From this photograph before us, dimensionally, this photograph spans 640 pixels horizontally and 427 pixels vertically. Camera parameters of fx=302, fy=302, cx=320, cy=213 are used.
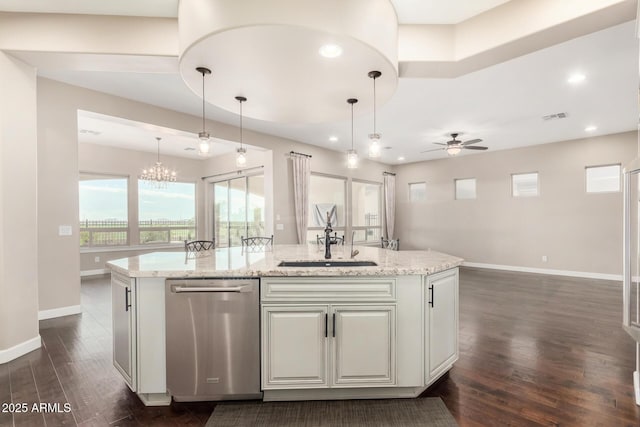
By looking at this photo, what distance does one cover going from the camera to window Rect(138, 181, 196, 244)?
7543 millimetres

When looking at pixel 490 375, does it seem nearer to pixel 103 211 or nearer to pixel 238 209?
pixel 238 209

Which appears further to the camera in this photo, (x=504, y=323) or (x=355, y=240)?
(x=355, y=240)

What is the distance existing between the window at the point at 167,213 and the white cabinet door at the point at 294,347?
6836 millimetres

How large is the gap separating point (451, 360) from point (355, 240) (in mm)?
6060

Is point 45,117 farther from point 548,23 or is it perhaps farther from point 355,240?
point 355,240

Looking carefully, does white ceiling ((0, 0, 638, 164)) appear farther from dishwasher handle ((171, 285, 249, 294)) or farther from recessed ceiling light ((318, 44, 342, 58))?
dishwasher handle ((171, 285, 249, 294))

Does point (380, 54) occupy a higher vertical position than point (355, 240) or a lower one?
higher

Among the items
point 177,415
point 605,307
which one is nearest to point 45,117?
point 177,415

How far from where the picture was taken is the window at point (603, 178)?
6.00m

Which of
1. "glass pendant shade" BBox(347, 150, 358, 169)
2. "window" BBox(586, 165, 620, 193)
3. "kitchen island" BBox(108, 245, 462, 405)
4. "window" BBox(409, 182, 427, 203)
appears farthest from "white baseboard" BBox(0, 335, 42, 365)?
"window" BBox(586, 165, 620, 193)

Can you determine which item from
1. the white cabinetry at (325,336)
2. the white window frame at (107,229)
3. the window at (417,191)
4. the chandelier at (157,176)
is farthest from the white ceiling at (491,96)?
the window at (417,191)

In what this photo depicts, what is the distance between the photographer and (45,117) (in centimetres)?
373

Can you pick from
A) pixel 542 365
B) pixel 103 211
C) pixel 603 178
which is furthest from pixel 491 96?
pixel 103 211

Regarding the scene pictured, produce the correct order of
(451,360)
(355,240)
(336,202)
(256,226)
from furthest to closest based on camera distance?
(355,240) → (336,202) → (256,226) → (451,360)
